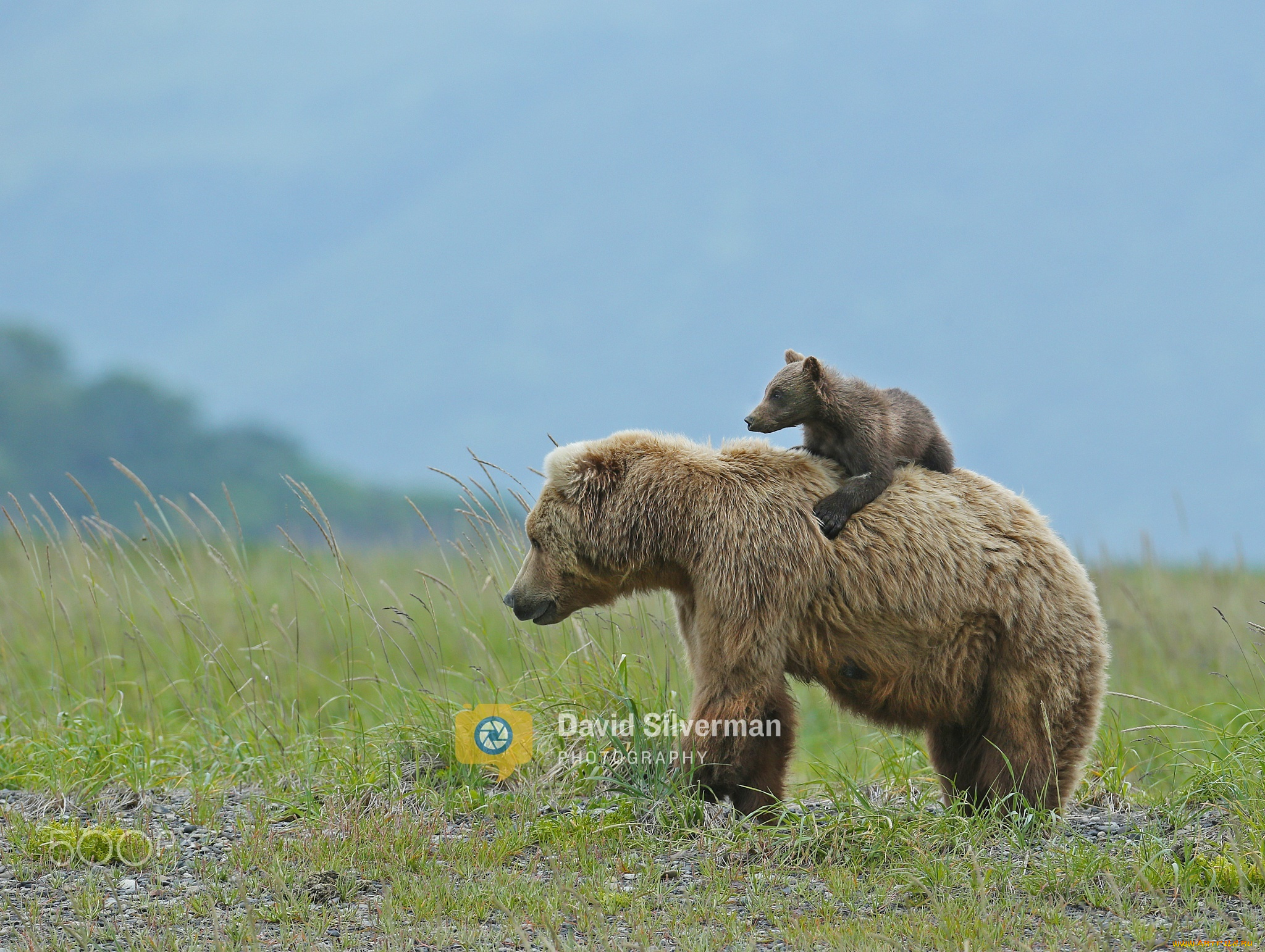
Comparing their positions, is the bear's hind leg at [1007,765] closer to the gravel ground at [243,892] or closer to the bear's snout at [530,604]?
the gravel ground at [243,892]

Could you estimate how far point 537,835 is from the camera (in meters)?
4.85

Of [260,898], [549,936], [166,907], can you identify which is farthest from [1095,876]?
[166,907]

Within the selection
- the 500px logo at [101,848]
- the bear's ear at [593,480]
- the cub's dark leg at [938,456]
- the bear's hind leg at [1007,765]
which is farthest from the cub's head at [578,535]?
the 500px logo at [101,848]

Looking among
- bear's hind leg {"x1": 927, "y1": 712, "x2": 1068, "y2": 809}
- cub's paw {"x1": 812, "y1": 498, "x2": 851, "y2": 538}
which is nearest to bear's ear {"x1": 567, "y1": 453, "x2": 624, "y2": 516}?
A: cub's paw {"x1": 812, "y1": 498, "x2": 851, "y2": 538}

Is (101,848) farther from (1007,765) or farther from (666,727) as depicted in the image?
(1007,765)

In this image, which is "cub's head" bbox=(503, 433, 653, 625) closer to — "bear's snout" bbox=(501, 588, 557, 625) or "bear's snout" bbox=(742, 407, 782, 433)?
"bear's snout" bbox=(501, 588, 557, 625)

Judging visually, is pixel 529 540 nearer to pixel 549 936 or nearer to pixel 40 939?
pixel 549 936

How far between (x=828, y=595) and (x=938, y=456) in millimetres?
828

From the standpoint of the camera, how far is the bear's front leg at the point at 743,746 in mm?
4656

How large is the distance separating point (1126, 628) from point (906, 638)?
5912mm

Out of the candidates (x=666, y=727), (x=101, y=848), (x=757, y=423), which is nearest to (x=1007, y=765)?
(x=666, y=727)

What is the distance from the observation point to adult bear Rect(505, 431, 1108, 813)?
468 centimetres

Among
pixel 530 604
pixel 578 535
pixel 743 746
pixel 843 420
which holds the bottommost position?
pixel 743 746

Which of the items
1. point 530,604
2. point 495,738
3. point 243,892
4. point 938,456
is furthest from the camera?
point 495,738
